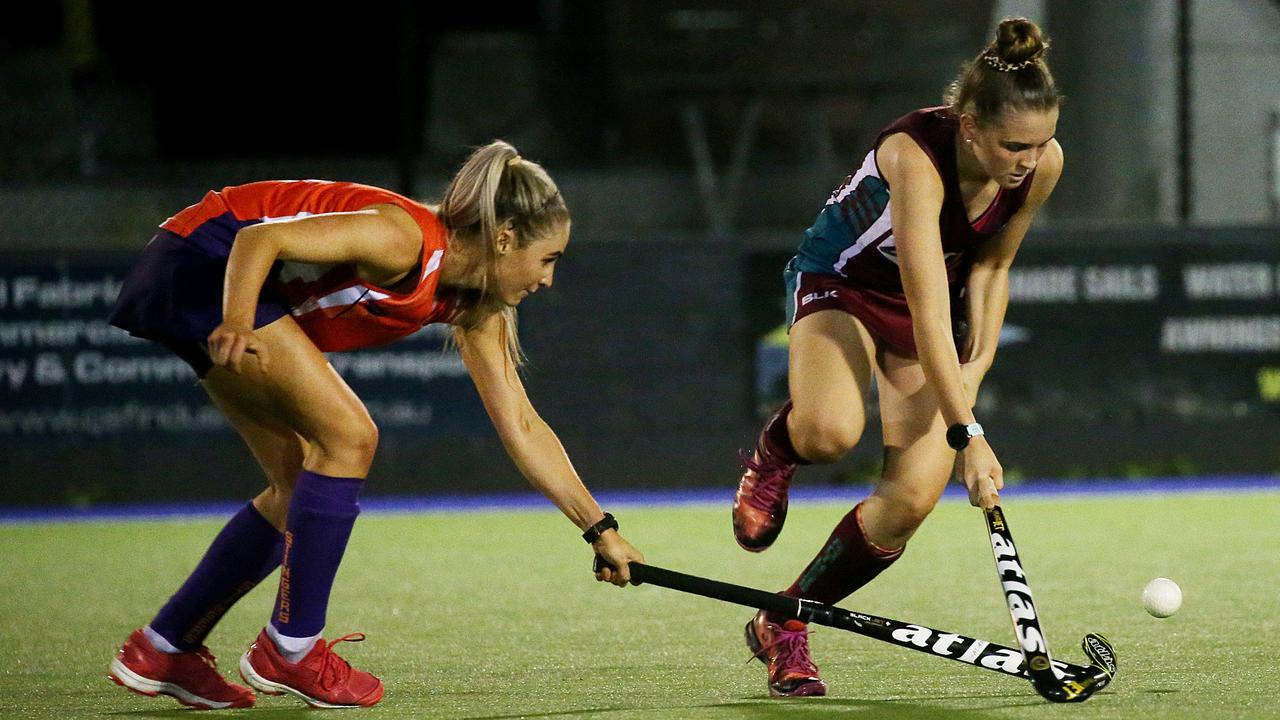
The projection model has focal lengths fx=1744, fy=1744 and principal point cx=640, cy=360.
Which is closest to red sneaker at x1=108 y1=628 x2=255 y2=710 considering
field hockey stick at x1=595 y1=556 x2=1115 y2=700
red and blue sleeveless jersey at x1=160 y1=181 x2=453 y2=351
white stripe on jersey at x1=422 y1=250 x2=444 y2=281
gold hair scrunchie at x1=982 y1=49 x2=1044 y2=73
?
red and blue sleeveless jersey at x1=160 y1=181 x2=453 y2=351

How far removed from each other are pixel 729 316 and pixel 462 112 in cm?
235

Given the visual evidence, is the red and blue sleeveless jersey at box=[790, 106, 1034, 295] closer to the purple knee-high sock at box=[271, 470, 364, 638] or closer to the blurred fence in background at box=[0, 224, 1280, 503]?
the purple knee-high sock at box=[271, 470, 364, 638]

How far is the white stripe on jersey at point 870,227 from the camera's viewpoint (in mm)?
4008

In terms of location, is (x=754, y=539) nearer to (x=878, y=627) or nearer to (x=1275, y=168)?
(x=878, y=627)

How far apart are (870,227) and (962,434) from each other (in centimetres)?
67

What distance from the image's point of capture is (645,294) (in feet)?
29.0

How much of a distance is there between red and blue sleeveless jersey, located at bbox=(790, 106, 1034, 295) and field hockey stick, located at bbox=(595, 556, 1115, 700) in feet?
2.60

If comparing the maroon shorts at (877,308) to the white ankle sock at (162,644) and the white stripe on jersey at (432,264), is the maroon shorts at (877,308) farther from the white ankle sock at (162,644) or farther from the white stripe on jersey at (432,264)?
the white ankle sock at (162,644)

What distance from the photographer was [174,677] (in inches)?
148

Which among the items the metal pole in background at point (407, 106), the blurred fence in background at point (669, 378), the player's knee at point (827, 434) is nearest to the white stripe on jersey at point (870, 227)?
the player's knee at point (827, 434)

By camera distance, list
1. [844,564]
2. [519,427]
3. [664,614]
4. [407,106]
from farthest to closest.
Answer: [407,106] → [664,614] → [844,564] → [519,427]

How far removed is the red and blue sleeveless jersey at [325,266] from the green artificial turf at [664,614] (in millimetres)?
822

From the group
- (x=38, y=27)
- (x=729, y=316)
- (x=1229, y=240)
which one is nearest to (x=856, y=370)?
(x=729, y=316)

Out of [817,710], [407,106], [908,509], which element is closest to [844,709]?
[817,710]
